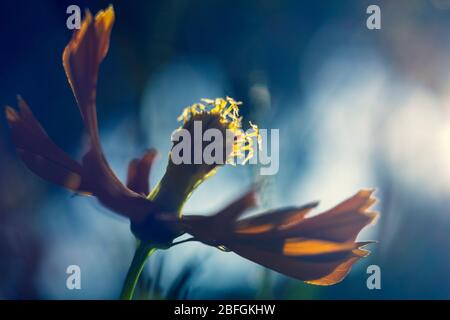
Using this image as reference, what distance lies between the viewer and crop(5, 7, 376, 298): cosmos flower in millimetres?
422

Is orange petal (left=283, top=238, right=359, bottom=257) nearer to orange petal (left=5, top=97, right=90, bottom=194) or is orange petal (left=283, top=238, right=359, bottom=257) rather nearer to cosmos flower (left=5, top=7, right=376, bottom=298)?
cosmos flower (left=5, top=7, right=376, bottom=298)

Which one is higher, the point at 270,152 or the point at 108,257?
the point at 270,152

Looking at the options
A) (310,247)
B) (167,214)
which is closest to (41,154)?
(167,214)

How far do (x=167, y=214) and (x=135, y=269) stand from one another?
54 mm

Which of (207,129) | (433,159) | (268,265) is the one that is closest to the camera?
(268,265)

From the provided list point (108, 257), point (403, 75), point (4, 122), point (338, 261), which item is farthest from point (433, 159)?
point (4, 122)

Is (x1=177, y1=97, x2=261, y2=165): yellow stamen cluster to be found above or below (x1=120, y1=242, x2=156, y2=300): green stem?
above

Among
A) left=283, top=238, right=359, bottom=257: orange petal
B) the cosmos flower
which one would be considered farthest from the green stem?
left=283, top=238, right=359, bottom=257: orange petal

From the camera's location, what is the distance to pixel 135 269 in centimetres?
43

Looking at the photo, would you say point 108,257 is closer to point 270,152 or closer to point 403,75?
point 270,152

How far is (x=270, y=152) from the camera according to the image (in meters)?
0.65

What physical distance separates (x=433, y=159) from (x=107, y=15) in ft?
1.46

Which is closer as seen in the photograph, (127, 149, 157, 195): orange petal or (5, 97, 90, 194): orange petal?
(5, 97, 90, 194): orange petal

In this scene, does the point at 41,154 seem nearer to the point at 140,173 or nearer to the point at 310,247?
the point at 140,173
